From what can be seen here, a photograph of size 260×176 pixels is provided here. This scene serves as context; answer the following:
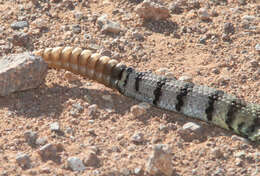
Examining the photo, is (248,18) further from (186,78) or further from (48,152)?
(48,152)

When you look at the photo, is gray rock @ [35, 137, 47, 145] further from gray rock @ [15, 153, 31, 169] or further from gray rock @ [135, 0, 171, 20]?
gray rock @ [135, 0, 171, 20]

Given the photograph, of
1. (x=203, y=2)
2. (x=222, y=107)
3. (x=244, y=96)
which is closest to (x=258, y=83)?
(x=244, y=96)

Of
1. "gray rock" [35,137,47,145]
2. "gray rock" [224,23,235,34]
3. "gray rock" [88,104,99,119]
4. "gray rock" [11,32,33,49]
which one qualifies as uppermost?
"gray rock" [224,23,235,34]

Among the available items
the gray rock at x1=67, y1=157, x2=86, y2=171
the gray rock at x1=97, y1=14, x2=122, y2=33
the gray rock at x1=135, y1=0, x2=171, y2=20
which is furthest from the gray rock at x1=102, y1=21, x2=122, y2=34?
the gray rock at x1=67, y1=157, x2=86, y2=171

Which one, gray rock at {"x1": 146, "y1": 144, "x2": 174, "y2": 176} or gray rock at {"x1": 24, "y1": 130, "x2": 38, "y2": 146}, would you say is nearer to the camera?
gray rock at {"x1": 146, "y1": 144, "x2": 174, "y2": 176}

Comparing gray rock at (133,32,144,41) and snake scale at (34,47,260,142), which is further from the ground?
gray rock at (133,32,144,41)
